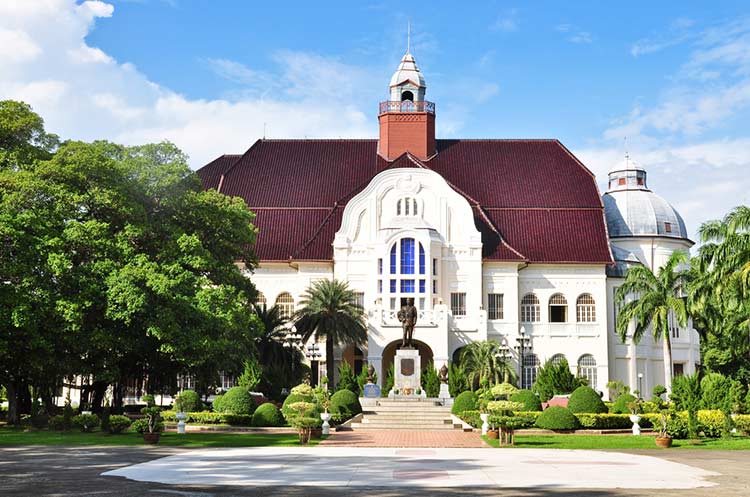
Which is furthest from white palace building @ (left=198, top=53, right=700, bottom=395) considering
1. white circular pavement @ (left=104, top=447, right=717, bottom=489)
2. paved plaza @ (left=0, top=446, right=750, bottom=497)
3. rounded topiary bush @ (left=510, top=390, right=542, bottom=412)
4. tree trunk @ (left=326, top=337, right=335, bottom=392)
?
paved plaza @ (left=0, top=446, right=750, bottom=497)

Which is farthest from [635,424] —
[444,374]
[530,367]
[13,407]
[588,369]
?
[588,369]

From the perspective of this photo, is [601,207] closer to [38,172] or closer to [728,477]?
[38,172]

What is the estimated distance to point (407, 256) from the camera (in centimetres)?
5975

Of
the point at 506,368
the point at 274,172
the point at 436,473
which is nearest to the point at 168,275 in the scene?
the point at 436,473

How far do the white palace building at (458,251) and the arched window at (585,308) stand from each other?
0.07 m

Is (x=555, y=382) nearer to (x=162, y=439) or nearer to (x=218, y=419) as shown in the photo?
(x=218, y=419)

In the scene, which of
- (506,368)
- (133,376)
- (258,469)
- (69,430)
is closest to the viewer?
(258,469)

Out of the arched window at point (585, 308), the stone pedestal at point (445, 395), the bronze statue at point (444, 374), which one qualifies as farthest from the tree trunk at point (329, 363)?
the arched window at point (585, 308)

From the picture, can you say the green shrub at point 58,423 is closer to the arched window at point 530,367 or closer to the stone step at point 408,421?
the stone step at point 408,421

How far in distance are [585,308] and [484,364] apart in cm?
1140

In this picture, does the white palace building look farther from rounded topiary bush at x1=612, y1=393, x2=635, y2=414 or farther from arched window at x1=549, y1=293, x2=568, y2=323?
rounded topiary bush at x1=612, y1=393, x2=635, y2=414

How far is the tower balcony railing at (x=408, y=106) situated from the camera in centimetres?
6788

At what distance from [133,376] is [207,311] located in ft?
22.5

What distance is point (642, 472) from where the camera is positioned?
2122cm
